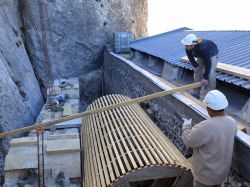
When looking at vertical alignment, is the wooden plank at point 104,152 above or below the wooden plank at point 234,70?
below

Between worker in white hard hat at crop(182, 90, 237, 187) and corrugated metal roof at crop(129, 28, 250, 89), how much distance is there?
8.58 ft

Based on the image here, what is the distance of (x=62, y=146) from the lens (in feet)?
23.5

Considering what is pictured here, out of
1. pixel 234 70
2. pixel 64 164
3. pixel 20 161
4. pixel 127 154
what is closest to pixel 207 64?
pixel 234 70

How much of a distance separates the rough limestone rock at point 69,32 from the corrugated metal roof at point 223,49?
12.1 feet

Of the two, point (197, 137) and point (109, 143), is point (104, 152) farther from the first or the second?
point (197, 137)

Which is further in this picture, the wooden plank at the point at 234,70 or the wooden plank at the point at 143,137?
the wooden plank at the point at 234,70

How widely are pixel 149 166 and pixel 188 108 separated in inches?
84.8

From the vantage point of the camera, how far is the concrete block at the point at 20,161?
676cm

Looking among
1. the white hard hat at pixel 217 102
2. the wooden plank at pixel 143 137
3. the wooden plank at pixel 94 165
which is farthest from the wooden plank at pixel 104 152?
the white hard hat at pixel 217 102

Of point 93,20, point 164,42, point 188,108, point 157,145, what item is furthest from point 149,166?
point 93,20

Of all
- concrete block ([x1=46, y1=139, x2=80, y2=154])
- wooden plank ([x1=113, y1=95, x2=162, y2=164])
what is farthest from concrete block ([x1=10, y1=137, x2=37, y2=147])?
wooden plank ([x1=113, y1=95, x2=162, y2=164])

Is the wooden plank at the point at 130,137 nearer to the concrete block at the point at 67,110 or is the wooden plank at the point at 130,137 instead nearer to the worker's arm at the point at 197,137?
the worker's arm at the point at 197,137

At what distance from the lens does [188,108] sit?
7441mm

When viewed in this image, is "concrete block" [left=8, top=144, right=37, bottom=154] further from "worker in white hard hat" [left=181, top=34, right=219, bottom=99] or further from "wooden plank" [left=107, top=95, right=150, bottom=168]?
"worker in white hard hat" [left=181, top=34, right=219, bottom=99]
